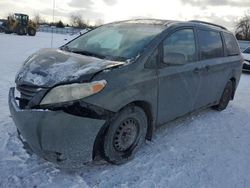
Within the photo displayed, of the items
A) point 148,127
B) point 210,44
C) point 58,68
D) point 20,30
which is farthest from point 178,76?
point 20,30

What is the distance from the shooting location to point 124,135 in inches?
145

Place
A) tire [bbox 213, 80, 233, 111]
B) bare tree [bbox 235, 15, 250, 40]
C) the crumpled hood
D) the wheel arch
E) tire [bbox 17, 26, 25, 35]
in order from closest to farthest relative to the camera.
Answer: the crumpled hood
the wheel arch
tire [bbox 213, 80, 233, 111]
tire [bbox 17, 26, 25, 35]
bare tree [bbox 235, 15, 250, 40]

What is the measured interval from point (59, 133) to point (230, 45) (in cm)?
443

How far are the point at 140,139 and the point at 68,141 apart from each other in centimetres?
109

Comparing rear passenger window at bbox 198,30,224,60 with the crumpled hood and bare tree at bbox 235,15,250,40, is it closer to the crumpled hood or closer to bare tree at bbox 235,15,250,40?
the crumpled hood

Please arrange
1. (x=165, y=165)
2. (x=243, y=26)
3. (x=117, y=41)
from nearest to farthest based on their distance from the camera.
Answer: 1. (x=165, y=165)
2. (x=117, y=41)
3. (x=243, y=26)

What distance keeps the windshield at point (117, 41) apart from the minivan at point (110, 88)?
0.04ft

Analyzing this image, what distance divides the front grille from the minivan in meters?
0.01

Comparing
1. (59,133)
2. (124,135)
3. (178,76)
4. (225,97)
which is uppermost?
(178,76)

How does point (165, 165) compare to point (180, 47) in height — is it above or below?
below

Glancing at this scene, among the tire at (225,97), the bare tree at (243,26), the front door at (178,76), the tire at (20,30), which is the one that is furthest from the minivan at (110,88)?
the bare tree at (243,26)

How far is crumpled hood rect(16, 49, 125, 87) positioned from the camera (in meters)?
3.24

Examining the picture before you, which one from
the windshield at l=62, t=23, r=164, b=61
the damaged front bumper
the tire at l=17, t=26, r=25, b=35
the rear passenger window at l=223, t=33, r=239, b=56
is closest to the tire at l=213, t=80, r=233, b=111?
the rear passenger window at l=223, t=33, r=239, b=56

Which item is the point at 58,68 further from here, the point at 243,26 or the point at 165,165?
the point at 243,26
